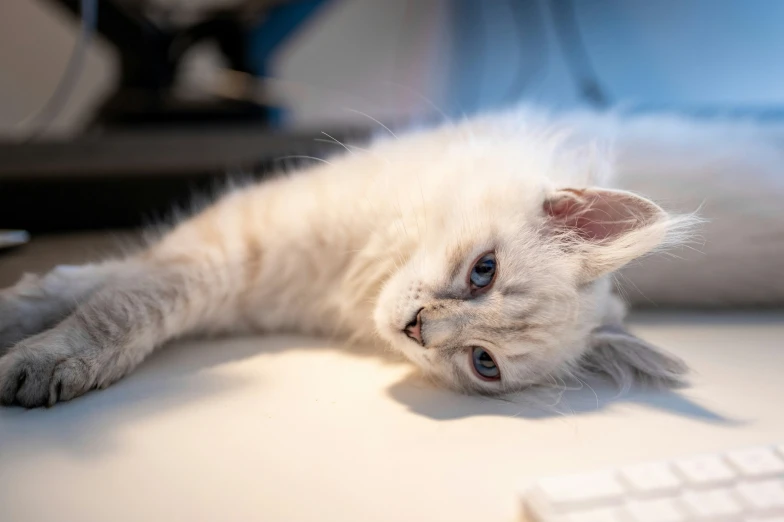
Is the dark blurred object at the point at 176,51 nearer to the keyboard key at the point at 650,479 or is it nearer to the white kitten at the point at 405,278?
the white kitten at the point at 405,278

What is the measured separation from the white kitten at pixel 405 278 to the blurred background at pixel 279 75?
0.69 meters

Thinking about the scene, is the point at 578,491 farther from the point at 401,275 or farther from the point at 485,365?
the point at 401,275

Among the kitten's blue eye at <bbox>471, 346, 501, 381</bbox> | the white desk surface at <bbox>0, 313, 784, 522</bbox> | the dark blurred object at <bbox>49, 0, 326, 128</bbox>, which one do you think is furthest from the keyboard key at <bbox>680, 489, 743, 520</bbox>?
the dark blurred object at <bbox>49, 0, 326, 128</bbox>

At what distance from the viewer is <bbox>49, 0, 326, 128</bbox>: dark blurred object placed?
288cm

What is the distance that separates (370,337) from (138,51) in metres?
2.40

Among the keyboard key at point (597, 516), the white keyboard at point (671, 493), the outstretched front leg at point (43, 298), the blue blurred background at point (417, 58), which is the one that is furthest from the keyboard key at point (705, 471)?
the blue blurred background at point (417, 58)

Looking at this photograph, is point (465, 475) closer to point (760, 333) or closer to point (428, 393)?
point (428, 393)

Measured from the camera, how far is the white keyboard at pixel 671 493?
62cm

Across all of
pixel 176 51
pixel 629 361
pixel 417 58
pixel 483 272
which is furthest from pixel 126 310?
pixel 417 58

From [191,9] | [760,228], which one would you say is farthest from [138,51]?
[760,228]

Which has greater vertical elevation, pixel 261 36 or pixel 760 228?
pixel 261 36

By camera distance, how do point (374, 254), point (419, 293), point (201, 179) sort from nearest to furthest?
1. point (419, 293)
2. point (374, 254)
3. point (201, 179)

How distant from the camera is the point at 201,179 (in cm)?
Answer: 181

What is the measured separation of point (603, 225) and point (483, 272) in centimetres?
22
